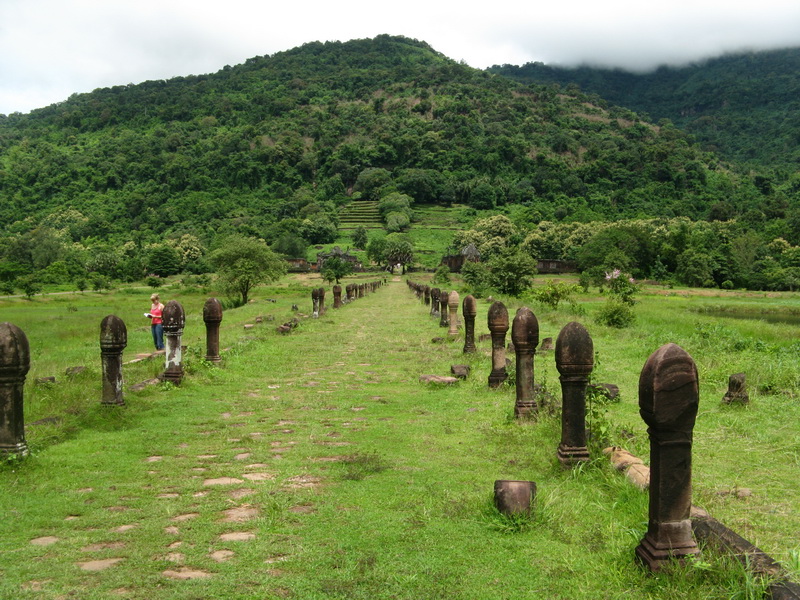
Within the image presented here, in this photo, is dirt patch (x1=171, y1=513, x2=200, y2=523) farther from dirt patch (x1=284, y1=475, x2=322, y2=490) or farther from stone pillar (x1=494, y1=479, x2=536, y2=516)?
stone pillar (x1=494, y1=479, x2=536, y2=516)

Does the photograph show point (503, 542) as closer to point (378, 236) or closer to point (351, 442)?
point (351, 442)

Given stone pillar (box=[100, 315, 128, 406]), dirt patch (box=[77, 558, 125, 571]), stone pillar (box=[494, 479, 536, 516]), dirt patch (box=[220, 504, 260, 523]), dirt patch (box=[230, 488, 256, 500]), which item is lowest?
dirt patch (box=[230, 488, 256, 500])

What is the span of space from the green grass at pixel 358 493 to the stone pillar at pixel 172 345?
281 mm

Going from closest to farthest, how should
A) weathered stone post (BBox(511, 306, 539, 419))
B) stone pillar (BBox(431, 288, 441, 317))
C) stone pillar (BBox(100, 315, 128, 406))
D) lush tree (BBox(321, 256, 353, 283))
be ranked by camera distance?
weathered stone post (BBox(511, 306, 539, 419)) < stone pillar (BBox(100, 315, 128, 406)) < stone pillar (BBox(431, 288, 441, 317)) < lush tree (BBox(321, 256, 353, 283))

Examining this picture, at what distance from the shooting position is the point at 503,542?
3.83 meters

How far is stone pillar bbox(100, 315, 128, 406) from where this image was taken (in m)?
7.32

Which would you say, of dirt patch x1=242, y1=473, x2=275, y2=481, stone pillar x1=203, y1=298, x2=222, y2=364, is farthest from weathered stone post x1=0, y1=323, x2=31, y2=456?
stone pillar x1=203, y1=298, x2=222, y2=364

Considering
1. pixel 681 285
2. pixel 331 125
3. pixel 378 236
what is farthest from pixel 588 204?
pixel 331 125

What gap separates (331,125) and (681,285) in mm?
145835

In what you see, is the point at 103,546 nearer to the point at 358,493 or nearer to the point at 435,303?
the point at 358,493

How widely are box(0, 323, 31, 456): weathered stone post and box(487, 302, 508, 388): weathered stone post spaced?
6.01 m

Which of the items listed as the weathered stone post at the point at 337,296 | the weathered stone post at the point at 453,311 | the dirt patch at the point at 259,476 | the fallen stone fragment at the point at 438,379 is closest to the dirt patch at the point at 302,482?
the dirt patch at the point at 259,476

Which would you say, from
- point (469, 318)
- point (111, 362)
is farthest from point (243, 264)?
point (111, 362)

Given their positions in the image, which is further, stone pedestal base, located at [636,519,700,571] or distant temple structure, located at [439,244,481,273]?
distant temple structure, located at [439,244,481,273]
